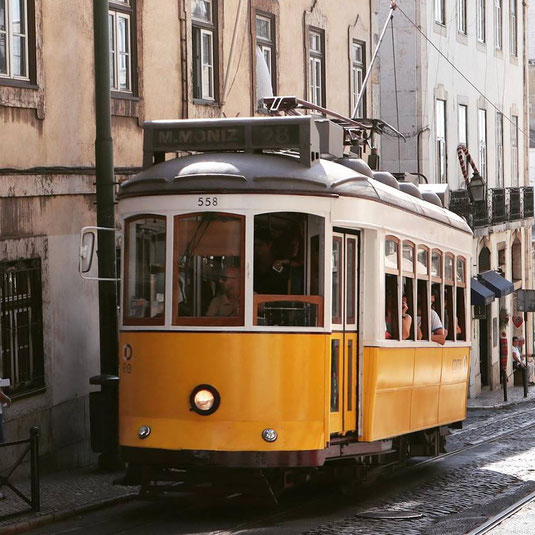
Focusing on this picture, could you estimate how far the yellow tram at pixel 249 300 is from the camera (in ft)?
39.3

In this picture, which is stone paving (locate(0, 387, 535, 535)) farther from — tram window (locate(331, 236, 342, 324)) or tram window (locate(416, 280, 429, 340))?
tram window (locate(331, 236, 342, 324))

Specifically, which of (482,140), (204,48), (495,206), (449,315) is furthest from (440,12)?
(449,315)

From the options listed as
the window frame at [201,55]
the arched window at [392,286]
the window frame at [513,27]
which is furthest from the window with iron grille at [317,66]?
the window frame at [513,27]

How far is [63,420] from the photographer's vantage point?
16688mm

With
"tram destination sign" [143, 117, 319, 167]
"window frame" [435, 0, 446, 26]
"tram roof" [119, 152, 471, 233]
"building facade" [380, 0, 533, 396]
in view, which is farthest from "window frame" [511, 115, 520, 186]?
"tram destination sign" [143, 117, 319, 167]

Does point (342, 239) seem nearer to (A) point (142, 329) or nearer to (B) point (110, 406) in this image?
(A) point (142, 329)

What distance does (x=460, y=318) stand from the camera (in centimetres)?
1670

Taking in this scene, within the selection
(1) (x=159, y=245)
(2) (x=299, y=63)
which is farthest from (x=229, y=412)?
(2) (x=299, y=63)

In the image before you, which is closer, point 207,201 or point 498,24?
point 207,201

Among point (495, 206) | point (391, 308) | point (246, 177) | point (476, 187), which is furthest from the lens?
point (495, 206)

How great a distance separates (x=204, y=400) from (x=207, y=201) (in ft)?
5.25

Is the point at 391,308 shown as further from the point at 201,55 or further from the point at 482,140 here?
the point at 482,140

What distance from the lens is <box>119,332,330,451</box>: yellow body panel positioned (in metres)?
11.9

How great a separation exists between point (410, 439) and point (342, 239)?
3358 mm
